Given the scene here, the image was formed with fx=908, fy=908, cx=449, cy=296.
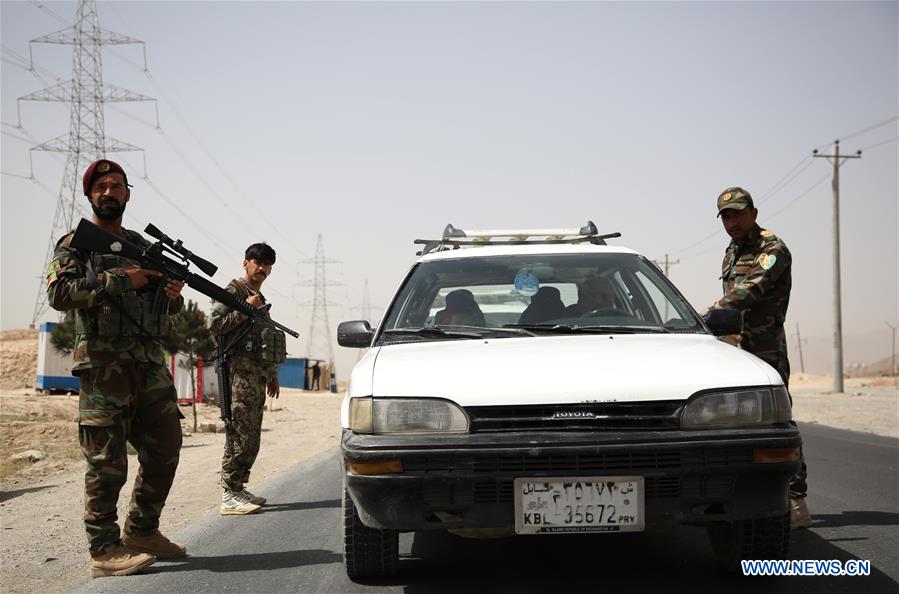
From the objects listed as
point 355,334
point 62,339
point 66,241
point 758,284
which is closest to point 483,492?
point 355,334

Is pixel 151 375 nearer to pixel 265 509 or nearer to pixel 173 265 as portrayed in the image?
pixel 173 265

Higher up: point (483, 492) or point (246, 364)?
point (246, 364)

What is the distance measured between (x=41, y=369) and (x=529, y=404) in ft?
106

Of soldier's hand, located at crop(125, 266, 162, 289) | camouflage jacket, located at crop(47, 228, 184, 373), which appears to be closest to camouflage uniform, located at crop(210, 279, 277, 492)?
soldier's hand, located at crop(125, 266, 162, 289)

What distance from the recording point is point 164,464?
4.95 meters

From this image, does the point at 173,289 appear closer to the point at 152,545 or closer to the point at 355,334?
the point at 355,334

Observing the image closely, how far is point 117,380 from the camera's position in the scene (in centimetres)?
468

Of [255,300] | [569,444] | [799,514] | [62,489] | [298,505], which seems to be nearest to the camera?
[569,444]

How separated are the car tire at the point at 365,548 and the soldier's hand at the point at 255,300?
287cm

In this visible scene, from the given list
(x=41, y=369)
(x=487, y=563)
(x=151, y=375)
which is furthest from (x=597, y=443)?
(x=41, y=369)

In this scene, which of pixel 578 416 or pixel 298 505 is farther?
pixel 298 505

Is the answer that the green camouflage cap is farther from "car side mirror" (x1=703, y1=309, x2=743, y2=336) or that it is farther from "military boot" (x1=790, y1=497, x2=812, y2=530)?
"military boot" (x1=790, y1=497, x2=812, y2=530)

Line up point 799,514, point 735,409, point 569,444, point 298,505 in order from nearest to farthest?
point 569,444 → point 735,409 → point 799,514 → point 298,505

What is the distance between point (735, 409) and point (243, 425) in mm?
4091
